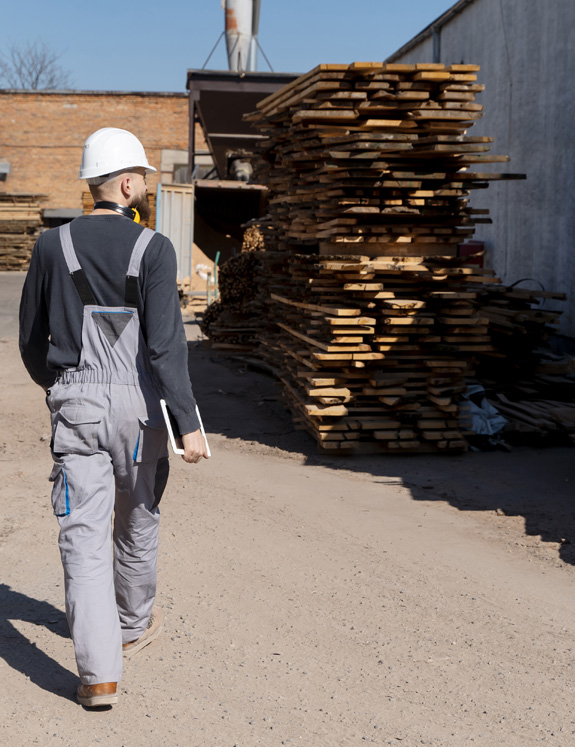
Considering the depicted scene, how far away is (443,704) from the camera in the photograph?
3414mm

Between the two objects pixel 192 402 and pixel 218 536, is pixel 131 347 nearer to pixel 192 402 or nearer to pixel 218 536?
pixel 192 402

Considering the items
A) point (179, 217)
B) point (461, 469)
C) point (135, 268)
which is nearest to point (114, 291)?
point (135, 268)

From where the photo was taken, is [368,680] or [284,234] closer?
[368,680]

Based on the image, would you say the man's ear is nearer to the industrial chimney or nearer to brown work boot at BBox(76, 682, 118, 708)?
brown work boot at BBox(76, 682, 118, 708)

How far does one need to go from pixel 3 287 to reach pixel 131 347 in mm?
20408

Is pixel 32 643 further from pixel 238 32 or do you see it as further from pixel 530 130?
pixel 238 32

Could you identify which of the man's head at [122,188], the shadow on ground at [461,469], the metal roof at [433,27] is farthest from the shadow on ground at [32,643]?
the metal roof at [433,27]

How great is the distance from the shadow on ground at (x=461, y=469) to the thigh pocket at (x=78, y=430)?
11.1 feet

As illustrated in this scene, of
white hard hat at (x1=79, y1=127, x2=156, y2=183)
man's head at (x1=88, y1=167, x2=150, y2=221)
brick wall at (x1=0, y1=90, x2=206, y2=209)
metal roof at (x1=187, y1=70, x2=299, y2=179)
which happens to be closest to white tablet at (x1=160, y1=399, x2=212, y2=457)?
man's head at (x1=88, y1=167, x2=150, y2=221)

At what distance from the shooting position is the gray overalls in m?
3.21

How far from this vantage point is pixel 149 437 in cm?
337

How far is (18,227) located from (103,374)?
28739mm

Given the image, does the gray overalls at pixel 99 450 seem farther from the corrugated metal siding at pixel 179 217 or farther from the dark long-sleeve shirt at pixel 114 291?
the corrugated metal siding at pixel 179 217

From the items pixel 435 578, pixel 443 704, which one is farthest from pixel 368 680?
pixel 435 578
